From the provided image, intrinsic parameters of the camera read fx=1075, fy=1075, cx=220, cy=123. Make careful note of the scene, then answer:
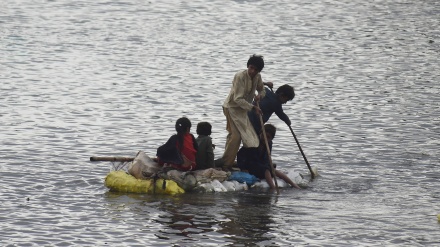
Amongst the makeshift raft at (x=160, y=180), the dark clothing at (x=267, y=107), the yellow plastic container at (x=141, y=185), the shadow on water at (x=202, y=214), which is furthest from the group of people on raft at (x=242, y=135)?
the shadow on water at (x=202, y=214)

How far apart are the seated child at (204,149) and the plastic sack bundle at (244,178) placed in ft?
1.35

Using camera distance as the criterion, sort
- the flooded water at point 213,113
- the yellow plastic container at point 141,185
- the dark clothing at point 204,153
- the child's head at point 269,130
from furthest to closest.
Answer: the child's head at point 269,130 → the dark clothing at point 204,153 → the yellow plastic container at point 141,185 → the flooded water at point 213,113

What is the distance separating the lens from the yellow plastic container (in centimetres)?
1516

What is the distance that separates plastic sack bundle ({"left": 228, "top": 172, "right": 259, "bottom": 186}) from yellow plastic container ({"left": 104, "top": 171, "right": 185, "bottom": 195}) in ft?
2.96

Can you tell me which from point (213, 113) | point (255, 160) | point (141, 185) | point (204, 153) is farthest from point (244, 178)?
point (213, 113)

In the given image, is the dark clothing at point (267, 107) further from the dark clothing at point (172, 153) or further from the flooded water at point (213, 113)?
the dark clothing at point (172, 153)

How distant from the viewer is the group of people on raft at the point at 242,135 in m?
15.3

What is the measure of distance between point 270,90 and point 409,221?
318 cm

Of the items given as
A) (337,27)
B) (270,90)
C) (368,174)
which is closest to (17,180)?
(270,90)

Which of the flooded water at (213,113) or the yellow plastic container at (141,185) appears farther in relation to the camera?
the yellow plastic container at (141,185)

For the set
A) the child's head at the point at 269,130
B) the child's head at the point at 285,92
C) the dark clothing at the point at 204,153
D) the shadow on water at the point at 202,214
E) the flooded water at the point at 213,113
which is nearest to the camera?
the shadow on water at the point at 202,214

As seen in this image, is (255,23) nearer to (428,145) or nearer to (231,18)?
(231,18)

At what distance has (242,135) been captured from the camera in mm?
15570

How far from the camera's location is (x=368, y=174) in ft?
56.2
